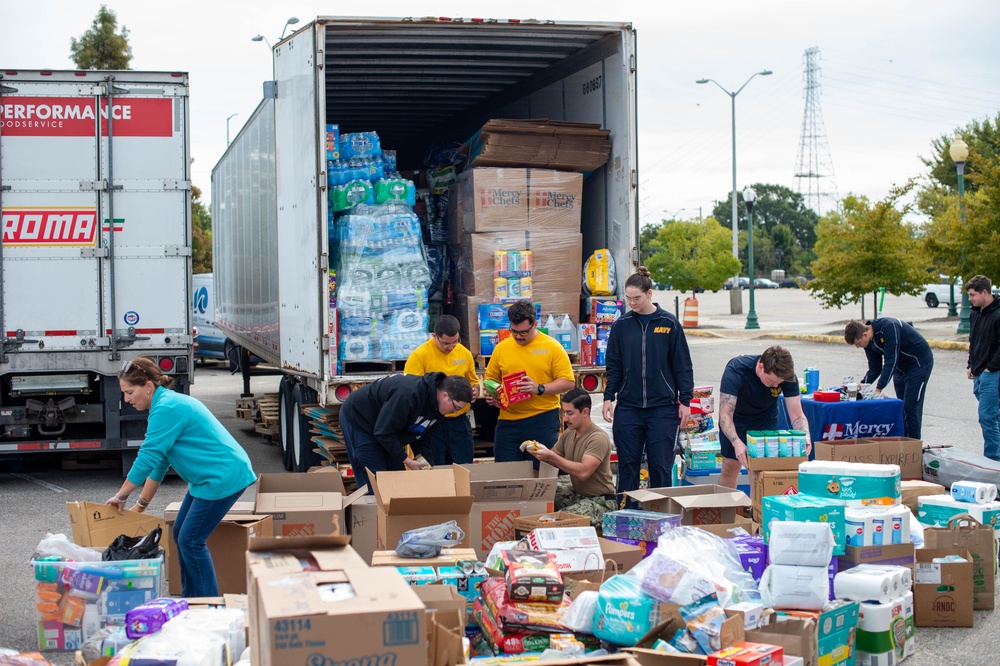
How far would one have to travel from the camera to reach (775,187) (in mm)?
101688

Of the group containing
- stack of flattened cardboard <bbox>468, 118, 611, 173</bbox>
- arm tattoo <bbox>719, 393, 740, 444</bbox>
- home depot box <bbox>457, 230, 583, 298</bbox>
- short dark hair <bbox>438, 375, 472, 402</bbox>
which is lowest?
arm tattoo <bbox>719, 393, 740, 444</bbox>

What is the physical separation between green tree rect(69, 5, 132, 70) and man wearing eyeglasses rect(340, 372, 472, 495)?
2484 centimetres

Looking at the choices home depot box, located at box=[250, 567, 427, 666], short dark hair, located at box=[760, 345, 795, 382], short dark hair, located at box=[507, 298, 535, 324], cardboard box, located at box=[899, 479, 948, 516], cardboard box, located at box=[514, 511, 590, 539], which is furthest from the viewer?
short dark hair, located at box=[507, 298, 535, 324]

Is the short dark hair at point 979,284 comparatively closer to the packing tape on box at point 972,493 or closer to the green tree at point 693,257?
the packing tape on box at point 972,493

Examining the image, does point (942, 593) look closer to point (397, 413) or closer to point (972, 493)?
point (972, 493)

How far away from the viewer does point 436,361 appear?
7.75 m

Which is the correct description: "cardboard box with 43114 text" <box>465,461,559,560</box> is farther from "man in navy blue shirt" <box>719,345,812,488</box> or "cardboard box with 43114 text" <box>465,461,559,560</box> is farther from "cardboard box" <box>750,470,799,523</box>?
"man in navy blue shirt" <box>719,345,812,488</box>

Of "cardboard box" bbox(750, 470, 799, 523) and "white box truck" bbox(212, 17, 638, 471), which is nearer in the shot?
"cardboard box" bbox(750, 470, 799, 523)

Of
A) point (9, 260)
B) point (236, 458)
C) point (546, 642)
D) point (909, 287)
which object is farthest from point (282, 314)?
point (909, 287)

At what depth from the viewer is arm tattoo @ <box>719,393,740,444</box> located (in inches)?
284

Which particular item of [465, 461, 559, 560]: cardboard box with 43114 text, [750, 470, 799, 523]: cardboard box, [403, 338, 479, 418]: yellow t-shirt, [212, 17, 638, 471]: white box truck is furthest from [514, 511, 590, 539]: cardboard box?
[212, 17, 638, 471]: white box truck

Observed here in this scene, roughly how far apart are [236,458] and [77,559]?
0.98m

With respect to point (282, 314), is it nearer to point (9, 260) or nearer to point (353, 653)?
point (9, 260)

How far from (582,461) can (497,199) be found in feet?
9.70
